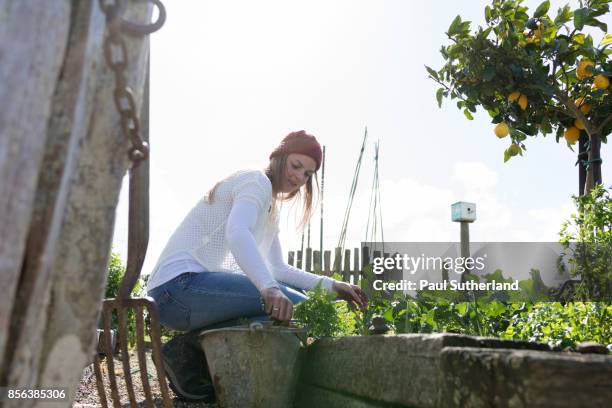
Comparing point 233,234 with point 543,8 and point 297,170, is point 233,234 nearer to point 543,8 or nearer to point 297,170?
point 297,170

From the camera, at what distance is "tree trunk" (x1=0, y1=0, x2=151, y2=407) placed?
0.81 m

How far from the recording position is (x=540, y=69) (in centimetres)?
321

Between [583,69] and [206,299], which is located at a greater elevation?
Result: [583,69]

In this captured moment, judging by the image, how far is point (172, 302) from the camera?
238 centimetres

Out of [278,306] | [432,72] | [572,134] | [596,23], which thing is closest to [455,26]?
[432,72]

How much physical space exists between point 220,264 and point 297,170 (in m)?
0.51

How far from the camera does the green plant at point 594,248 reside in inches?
85.0

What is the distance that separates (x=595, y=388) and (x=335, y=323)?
52.6 inches

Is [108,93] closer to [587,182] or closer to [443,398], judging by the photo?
[443,398]

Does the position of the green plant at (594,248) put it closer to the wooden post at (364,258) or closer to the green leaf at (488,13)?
the green leaf at (488,13)

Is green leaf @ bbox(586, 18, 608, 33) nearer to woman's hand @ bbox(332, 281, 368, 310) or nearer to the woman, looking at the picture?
the woman

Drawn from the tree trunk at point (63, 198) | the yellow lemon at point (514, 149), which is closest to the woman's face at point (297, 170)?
the yellow lemon at point (514, 149)

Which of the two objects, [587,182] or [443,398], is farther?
[587,182]

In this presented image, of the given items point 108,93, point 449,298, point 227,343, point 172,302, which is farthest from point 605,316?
point 108,93
